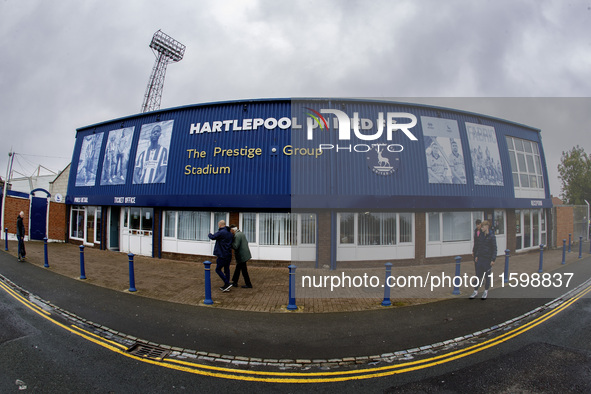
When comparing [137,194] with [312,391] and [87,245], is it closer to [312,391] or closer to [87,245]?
[87,245]

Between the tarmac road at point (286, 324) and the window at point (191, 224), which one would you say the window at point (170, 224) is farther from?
the tarmac road at point (286, 324)

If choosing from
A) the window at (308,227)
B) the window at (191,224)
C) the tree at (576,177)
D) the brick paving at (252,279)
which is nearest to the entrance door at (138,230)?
the brick paving at (252,279)

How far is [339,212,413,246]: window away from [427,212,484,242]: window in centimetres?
119

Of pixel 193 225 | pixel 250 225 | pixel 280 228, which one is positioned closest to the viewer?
pixel 280 228

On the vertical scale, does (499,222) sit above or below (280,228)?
above

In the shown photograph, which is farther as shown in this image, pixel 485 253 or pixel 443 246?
pixel 443 246

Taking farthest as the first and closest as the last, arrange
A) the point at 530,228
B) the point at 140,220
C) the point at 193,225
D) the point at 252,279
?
the point at 530,228 → the point at 140,220 → the point at 193,225 → the point at 252,279

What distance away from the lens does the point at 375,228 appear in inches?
457

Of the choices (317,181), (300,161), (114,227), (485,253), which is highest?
(300,161)

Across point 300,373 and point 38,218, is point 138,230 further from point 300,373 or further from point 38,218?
point 300,373

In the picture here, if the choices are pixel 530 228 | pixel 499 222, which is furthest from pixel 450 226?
pixel 530 228

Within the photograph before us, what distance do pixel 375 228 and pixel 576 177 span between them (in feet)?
106

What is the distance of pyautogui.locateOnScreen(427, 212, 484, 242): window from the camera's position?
40.6 feet

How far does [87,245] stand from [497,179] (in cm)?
2261
